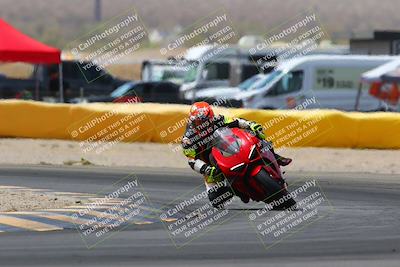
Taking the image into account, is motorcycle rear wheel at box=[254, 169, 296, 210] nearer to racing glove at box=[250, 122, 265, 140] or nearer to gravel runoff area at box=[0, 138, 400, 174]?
racing glove at box=[250, 122, 265, 140]

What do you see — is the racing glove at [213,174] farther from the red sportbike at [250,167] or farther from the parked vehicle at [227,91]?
the parked vehicle at [227,91]

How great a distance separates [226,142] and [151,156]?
9.59 meters

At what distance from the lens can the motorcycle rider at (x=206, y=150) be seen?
12500mm

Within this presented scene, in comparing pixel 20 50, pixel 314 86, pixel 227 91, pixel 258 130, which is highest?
pixel 20 50

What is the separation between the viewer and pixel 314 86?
107 ft

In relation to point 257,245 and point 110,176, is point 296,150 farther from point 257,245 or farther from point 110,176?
point 257,245

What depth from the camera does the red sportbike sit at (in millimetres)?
12125

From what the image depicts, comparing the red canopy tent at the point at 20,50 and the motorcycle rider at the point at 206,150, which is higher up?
the red canopy tent at the point at 20,50

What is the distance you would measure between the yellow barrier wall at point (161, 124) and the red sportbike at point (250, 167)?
9754mm

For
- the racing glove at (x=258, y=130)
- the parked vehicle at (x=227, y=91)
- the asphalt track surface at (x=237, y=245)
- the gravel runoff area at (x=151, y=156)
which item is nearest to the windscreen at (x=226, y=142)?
the racing glove at (x=258, y=130)

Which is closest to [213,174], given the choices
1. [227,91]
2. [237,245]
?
[237,245]

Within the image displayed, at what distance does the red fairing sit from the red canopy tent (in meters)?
11.6

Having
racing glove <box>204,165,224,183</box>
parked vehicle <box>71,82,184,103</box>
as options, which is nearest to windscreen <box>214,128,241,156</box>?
racing glove <box>204,165,224,183</box>

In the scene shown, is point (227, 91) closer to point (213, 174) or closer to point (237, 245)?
point (213, 174)
